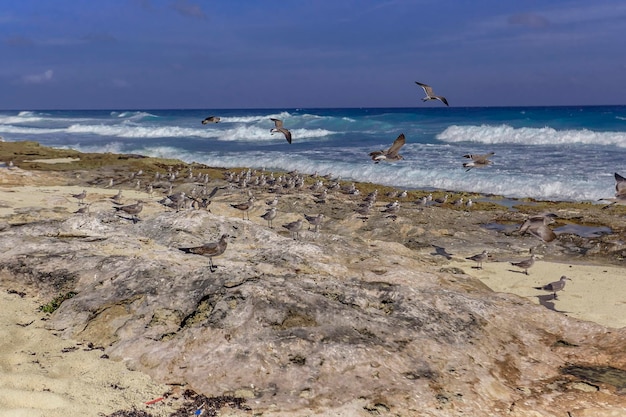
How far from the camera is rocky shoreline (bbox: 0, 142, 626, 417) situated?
6785 mm

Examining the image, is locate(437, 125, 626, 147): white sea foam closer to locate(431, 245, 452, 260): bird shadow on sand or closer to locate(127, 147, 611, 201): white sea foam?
locate(127, 147, 611, 201): white sea foam

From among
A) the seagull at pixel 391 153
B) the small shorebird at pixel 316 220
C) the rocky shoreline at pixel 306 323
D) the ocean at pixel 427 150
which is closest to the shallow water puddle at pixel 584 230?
the seagull at pixel 391 153

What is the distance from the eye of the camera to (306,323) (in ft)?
25.2

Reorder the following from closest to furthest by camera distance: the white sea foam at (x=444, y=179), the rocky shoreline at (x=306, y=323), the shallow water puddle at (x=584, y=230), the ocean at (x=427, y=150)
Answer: the rocky shoreline at (x=306, y=323), the shallow water puddle at (x=584, y=230), the white sea foam at (x=444, y=179), the ocean at (x=427, y=150)

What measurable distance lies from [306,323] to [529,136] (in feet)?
193

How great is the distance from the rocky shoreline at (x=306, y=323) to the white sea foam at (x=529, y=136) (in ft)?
165

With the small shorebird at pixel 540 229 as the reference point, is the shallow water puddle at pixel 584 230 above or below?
below

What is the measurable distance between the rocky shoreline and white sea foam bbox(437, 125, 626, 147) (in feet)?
165

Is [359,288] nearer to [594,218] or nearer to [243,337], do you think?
[243,337]

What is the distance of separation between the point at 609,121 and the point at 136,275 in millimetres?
76466

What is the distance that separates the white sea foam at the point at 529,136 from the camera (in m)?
57.2

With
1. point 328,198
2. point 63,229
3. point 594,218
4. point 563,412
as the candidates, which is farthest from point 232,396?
point 594,218

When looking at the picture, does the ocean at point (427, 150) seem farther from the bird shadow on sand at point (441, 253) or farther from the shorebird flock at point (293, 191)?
the bird shadow on sand at point (441, 253)

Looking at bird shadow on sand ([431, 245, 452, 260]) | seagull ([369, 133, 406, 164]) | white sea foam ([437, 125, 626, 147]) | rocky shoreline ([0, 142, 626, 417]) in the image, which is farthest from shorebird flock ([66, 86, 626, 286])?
white sea foam ([437, 125, 626, 147])
